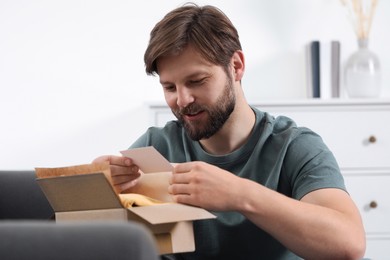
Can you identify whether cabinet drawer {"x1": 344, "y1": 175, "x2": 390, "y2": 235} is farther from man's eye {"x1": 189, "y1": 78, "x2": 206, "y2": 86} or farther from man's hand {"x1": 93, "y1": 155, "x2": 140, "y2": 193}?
man's hand {"x1": 93, "y1": 155, "x2": 140, "y2": 193}

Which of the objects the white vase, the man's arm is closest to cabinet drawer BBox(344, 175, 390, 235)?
the white vase

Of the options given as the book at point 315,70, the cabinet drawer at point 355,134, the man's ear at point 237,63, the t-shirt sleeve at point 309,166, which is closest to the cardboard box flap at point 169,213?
the t-shirt sleeve at point 309,166

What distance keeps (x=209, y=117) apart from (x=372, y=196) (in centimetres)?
186

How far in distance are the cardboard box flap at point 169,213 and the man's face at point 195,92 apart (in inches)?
18.6

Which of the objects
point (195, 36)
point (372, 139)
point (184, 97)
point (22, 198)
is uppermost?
point (195, 36)

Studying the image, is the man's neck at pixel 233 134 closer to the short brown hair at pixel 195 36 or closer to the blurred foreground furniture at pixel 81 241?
the short brown hair at pixel 195 36

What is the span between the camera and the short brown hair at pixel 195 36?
1.75 metres

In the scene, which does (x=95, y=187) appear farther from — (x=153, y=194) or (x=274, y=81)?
(x=274, y=81)

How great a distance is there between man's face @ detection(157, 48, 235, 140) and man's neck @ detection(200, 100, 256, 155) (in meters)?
0.04

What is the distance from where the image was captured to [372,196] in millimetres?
3447

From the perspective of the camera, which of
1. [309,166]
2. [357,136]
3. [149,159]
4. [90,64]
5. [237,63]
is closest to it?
[149,159]

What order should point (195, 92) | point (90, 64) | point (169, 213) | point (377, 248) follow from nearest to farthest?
point (169, 213) → point (195, 92) → point (377, 248) → point (90, 64)

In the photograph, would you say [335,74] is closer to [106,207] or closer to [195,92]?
[195,92]

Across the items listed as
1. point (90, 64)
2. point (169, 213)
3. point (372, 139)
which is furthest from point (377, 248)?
point (169, 213)
